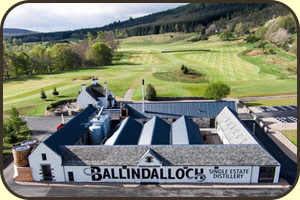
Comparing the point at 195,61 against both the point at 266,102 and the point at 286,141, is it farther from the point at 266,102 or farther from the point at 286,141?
the point at 286,141

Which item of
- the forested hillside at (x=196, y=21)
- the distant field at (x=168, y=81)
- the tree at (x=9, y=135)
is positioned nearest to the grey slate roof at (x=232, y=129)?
the distant field at (x=168, y=81)

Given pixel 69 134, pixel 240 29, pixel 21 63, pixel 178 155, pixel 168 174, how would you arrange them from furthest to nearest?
pixel 240 29 < pixel 21 63 < pixel 69 134 < pixel 178 155 < pixel 168 174

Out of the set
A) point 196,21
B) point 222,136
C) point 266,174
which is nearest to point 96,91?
point 222,136

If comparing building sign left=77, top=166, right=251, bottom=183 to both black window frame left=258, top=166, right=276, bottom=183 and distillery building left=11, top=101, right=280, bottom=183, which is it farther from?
black window frame left=258, top=166, right=276, bottom=183

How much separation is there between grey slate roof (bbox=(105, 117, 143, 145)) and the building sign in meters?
3.72

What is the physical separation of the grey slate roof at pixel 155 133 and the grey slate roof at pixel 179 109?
2.21m

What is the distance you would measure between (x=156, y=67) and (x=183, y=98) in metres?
37.7

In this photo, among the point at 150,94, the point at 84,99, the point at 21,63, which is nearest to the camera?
the point at 84,99

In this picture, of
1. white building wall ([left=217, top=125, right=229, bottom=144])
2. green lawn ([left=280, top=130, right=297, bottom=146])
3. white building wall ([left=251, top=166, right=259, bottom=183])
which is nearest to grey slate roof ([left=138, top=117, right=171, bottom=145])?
white building wall ([left=217, top=125, right=229, bottom=144])

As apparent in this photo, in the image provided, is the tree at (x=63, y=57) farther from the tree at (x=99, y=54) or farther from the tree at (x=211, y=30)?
the tree at (x=211, y=30)

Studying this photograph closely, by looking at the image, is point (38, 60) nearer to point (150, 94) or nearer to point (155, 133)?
point (150, 94)

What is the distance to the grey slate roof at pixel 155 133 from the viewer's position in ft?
93.5

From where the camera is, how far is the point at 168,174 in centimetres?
2438

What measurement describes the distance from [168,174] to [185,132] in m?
7.34
